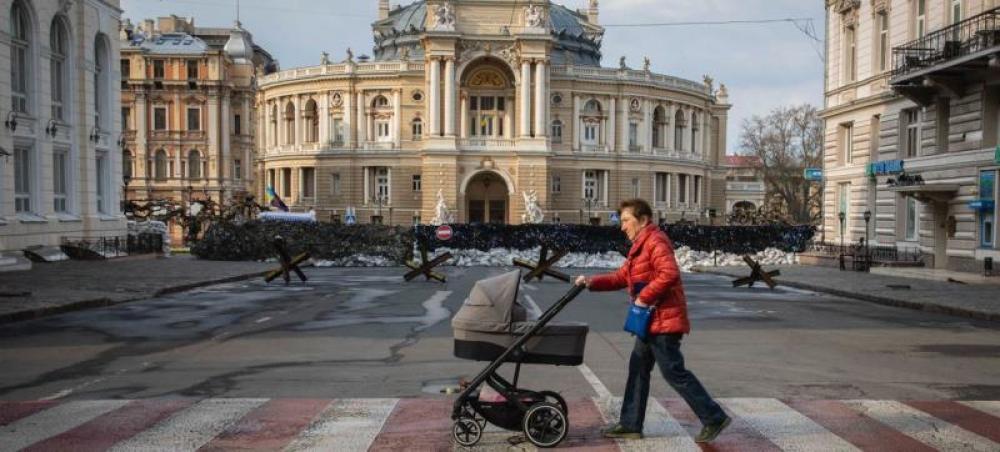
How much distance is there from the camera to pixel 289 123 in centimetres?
8719

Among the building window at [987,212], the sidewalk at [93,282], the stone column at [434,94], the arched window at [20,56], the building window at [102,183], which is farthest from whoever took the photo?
the stone column at [434,94]

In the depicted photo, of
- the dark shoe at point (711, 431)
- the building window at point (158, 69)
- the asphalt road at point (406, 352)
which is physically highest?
the building window at point (158, 69)

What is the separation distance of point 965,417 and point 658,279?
345cm

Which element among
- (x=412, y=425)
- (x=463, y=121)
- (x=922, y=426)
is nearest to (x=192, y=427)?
(x=412, y=425)

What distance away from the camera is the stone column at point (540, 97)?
75.7 m

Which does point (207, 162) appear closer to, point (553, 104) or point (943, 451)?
point (553, 104)

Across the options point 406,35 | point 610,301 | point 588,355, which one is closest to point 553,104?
point 406,35

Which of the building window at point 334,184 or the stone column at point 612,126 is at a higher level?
the stone column at point 612,126

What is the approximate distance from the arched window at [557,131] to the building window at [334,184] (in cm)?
2001

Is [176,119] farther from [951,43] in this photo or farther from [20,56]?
[951,43]

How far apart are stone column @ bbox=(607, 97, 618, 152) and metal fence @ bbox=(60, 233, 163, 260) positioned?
159 feet

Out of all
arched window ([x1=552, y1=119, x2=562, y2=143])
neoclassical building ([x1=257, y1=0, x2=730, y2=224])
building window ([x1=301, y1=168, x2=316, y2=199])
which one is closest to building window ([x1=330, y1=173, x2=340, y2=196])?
neoclassical building ([x1=257, y1=0, x2=730, y2=224])

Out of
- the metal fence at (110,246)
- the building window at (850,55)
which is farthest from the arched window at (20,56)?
the building window at (850,55)

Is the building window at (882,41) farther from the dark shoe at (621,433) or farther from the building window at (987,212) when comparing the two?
the dark shoe at (621,433)
